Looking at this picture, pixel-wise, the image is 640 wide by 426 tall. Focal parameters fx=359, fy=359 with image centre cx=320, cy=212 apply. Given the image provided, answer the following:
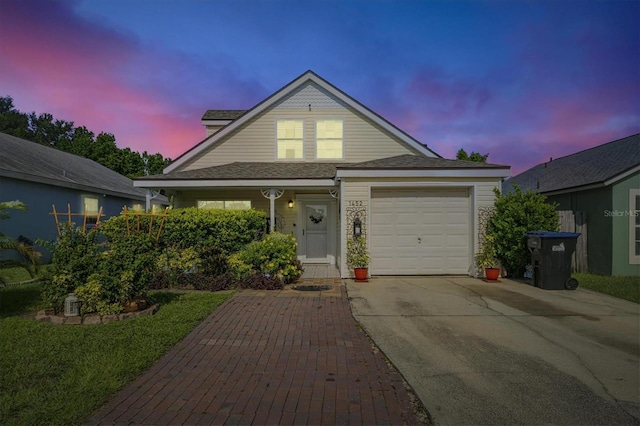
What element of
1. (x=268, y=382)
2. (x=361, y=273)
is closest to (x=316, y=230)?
(x=361, y=273)

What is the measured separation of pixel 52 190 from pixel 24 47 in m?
7.58

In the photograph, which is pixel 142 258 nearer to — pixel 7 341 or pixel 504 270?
pixel 7 341

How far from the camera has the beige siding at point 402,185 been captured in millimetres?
10211

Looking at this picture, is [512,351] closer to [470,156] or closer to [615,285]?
[615,285]

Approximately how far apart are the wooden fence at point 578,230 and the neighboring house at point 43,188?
14.1 meters

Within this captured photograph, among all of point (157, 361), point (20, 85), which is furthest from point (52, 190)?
point (157, 361)

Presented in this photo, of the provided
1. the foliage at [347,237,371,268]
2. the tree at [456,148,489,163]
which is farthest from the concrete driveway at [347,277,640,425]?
the tree at [456,148,489,163]

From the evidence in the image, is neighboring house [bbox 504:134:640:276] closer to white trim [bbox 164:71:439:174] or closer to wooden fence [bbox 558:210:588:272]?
wooden fence [bbox 558:210:588:272]

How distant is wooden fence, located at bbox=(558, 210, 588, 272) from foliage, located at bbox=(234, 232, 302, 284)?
30.2ft

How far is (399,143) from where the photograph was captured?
1392cm

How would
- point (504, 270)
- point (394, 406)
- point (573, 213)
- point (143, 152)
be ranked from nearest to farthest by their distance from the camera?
point (394, 406) < point (504, 270) < point (573, 213) < point (143, 152)

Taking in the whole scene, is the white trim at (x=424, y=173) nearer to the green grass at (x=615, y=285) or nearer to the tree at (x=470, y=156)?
the green grass at (x=615, y=285)

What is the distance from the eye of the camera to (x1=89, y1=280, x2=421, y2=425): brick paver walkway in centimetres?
306

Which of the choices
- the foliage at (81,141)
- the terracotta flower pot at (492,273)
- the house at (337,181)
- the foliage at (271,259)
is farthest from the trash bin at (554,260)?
the foliage at (81,141)
